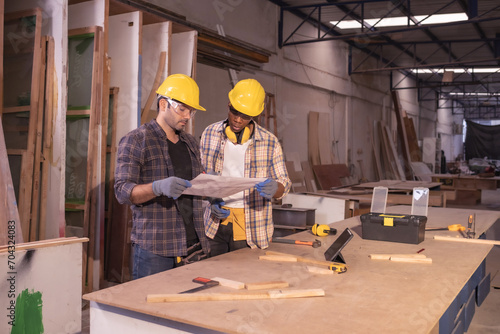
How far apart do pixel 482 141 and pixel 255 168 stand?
2343 centimetres

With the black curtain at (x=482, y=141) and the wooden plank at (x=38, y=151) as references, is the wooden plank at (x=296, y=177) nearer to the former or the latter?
the wooden plank at (x=38, y=151)

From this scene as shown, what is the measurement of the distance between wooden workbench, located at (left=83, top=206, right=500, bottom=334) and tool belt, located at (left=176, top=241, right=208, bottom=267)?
0.16 metres

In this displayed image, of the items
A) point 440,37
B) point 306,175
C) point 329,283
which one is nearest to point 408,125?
point 440,37

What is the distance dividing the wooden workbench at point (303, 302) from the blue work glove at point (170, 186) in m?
0.33

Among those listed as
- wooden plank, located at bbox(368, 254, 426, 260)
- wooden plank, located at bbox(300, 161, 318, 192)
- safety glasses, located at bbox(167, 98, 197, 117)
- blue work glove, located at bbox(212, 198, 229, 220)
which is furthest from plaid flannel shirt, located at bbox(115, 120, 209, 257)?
wooden plank, located at bbox(300, 161, 318, 192)

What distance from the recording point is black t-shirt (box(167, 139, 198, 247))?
7.65 feet

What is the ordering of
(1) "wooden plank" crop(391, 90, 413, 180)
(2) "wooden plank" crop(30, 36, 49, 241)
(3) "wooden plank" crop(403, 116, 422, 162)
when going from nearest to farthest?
(2) "wooden plank" crop(30, 36, 49, 241)
(1) "wooden plank" crop(391, 90, 413, 180)
(3) "wooden plank" crop(403, 116, 422, 162)

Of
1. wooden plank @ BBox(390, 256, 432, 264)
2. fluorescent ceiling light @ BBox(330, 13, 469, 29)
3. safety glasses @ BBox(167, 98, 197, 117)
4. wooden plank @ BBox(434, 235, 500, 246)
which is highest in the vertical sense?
fluorescent ceiling light @ BBox(330, 13, 469, 29)

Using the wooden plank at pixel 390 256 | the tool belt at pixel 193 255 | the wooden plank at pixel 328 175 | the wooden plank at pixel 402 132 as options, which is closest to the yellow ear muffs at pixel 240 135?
the tool belt at pixel 193 255

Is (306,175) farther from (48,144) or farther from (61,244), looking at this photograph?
(61,244)

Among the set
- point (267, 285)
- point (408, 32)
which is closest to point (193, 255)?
point (267, 285)

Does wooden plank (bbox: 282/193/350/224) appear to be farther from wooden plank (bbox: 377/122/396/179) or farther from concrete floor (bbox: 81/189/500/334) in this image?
wooden plank (bbox: 377/122/396/179)

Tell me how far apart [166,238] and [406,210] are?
248cm

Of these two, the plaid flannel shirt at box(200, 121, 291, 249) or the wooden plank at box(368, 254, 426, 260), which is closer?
the wooden plank at box(368, 254, 426, 260)
